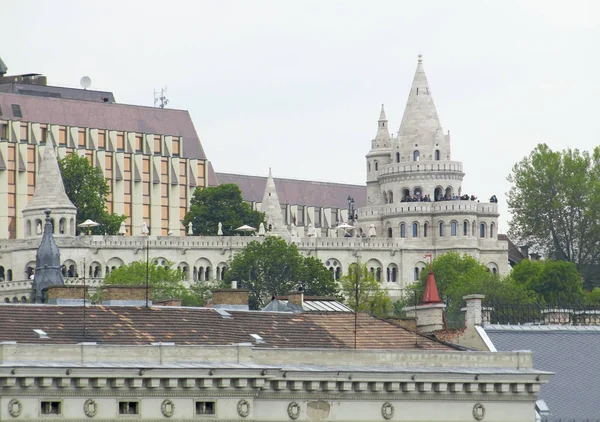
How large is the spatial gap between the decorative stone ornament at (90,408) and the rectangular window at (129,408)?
0.69 meters

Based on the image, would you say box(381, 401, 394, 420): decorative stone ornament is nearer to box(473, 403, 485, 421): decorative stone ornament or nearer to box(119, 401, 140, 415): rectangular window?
box(473, 403, 485, 421): decorative stone ornament

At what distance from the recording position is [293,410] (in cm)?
7350

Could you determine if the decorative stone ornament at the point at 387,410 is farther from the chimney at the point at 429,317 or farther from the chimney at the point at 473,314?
the chimney at the point at 429,317

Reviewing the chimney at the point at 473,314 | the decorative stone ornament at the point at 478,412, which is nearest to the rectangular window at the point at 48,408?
the decorative stone ornament at the point at 478,412

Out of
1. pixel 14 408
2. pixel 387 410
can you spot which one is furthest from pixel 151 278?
pixel 14 408

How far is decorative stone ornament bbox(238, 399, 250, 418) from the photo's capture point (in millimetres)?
71938

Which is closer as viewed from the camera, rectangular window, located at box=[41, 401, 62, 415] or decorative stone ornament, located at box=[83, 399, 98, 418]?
rectangular window, located at box=[41, 401, 62, 415]

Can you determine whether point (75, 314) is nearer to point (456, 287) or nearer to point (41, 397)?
point (41, 397)

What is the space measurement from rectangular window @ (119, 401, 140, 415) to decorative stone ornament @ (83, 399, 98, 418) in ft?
2.27

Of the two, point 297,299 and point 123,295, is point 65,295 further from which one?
point 297,299

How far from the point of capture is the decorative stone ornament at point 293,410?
7344cm

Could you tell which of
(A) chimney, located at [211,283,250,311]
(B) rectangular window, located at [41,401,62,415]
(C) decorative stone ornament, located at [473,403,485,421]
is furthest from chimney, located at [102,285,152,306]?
(B) rectangular window, located at [41,401,62,415]

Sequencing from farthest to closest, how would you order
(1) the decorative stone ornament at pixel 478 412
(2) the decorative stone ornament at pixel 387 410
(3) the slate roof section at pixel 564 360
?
(3) the slate roof section at pixel 564 360
(1) the decorative stone ornament at pixel 478 412
(2) the decorative stone ornament at pixel 387 410

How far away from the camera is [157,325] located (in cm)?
7825
